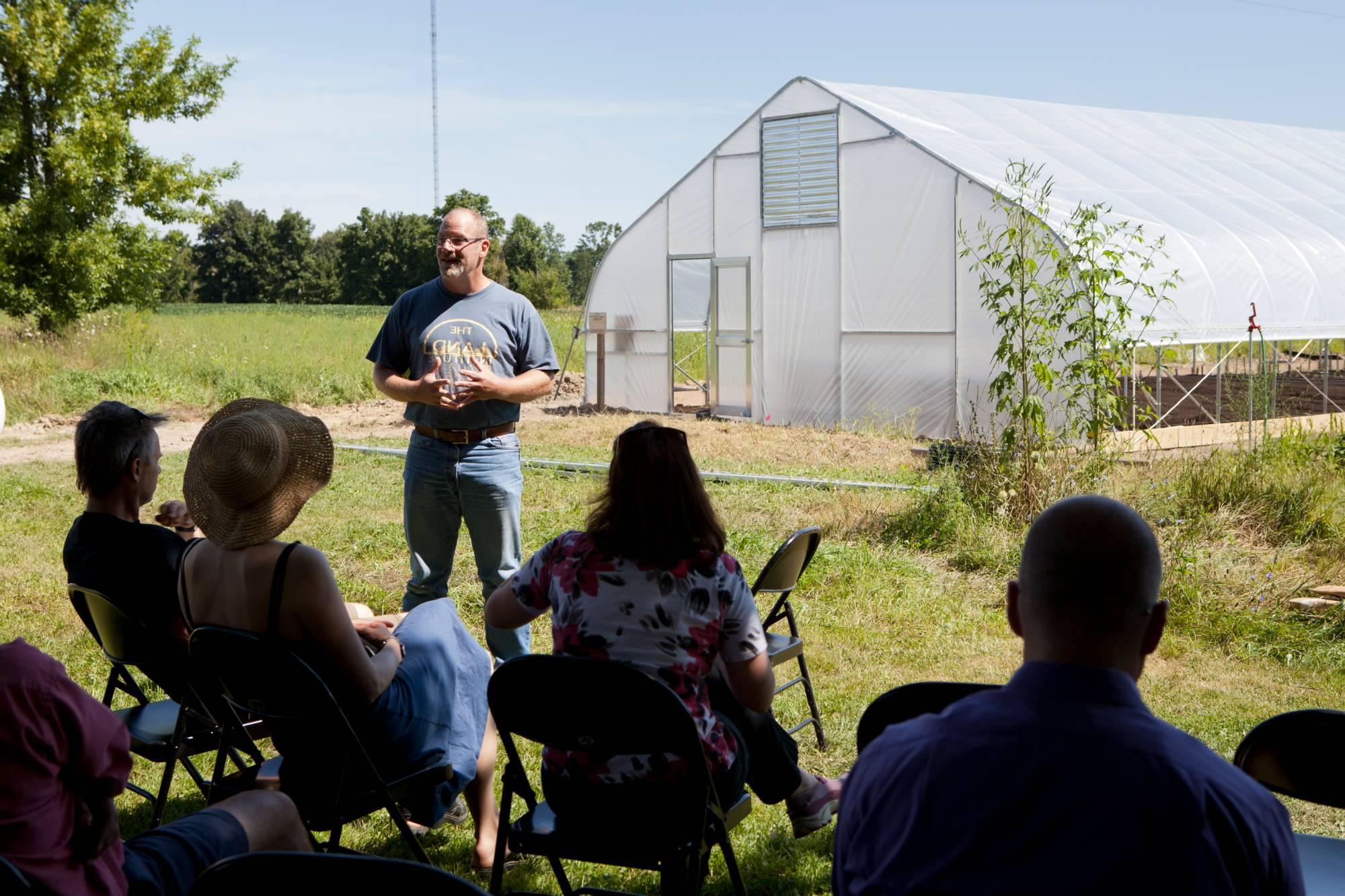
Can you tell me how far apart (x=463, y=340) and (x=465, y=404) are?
0.29 m

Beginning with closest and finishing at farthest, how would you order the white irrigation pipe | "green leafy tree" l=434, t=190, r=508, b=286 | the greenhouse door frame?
the white irrigation pipe → the greenhouse door frame → "green leafy tree" l=434, t=190, r=508, b=286

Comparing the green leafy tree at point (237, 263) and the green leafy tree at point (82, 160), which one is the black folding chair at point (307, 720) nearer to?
the green leafy tree at point (82, 160)

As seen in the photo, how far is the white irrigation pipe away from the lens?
9.73m

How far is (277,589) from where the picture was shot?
2.98m

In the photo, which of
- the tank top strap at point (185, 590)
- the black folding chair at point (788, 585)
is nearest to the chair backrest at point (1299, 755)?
the black folding chair at point (788, 585)

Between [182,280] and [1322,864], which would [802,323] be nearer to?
[1322,864]

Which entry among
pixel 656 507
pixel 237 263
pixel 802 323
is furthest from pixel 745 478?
pixel 237 263

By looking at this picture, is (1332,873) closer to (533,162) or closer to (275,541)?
(275,541)

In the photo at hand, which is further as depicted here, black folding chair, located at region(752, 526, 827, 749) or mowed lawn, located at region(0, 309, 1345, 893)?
mowed lawn, located at region(0, 309, 1345, 893)

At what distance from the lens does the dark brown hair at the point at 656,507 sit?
285 cm

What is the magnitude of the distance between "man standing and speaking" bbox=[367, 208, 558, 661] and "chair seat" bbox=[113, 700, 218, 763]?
1224 mm

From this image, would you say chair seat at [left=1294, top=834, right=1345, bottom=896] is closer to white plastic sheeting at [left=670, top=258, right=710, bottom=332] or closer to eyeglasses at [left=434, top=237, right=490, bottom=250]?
eyeglasses at [left=434, top=237, right=490, bottom=250]

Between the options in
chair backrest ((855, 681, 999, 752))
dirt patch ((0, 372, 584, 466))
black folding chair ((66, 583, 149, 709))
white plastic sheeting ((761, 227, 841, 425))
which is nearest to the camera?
chair backrest ((855, 681, 999, 752))

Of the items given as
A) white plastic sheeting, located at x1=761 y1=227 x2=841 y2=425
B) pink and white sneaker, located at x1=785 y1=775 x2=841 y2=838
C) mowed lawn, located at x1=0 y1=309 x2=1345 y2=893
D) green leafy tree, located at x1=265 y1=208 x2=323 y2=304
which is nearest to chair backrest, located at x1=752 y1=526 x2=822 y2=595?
pink and white sneaker, located at x1=785 y1=775 x2=841 y2=838
